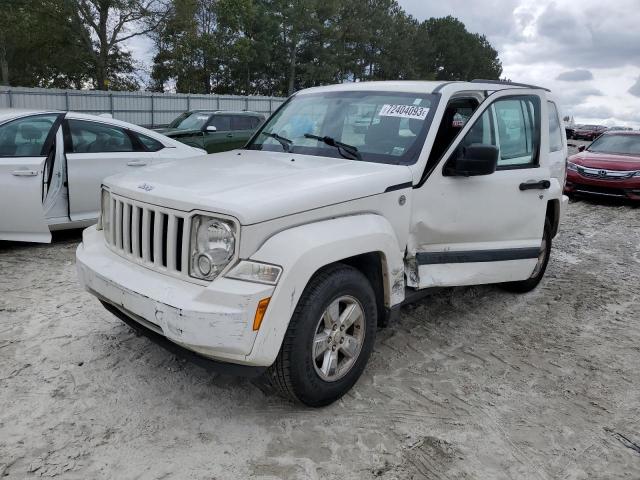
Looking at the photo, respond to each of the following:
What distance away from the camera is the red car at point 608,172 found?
420 inches

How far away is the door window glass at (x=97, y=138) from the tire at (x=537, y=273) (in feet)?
15.3

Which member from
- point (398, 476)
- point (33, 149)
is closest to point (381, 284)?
point (398, 476)

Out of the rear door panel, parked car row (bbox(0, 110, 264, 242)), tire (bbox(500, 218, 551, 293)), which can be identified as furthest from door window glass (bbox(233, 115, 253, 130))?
tire (bbox(500, 218, 551, 293))

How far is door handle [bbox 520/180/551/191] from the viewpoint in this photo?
440cm

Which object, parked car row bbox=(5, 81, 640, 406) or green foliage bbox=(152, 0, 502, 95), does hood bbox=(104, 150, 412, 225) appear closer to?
parked car row bbox=(5, 81, 640, 406)

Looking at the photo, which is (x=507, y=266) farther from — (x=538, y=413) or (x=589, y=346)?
(x=538, y=413)

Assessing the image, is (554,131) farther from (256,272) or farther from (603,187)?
(603,187)

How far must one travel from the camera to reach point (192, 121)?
509 inches

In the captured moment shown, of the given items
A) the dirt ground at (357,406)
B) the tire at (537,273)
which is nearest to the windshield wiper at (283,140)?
the dirt ground at (357,406)

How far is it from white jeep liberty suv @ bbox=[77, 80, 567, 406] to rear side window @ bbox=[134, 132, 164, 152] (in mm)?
A: 2732

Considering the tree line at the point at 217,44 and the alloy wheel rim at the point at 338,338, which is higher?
the tree line at the point at 217,44

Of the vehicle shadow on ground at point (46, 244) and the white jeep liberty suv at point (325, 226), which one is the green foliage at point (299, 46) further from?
the white jeep liberty suv at point (325, 226)

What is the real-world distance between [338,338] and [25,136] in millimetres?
4517

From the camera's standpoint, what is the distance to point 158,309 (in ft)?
9.17
